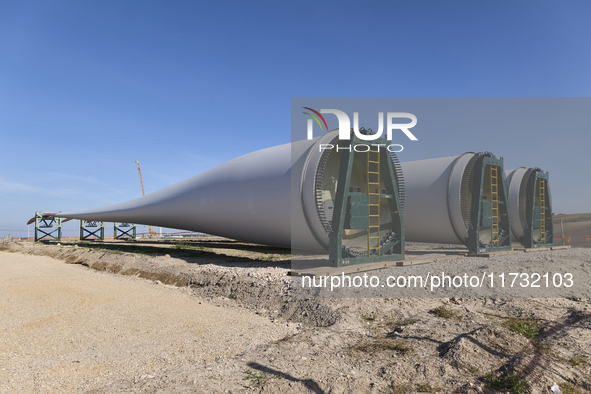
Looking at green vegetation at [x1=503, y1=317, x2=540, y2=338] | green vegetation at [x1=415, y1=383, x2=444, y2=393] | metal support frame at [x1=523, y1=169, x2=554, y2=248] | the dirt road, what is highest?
metal support frame at [x1=523, y1=169, x2=554, y2=248]

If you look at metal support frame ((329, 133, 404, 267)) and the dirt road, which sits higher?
metal support frame ((329, 133, 404, 267))

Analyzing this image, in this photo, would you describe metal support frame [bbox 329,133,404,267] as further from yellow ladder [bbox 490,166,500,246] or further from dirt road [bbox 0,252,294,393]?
yellow ladder [bbox 490,166,500,246]

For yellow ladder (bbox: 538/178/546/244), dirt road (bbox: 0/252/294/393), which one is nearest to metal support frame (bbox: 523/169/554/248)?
→ yellow ladder (bbox: 538/178/546/244)

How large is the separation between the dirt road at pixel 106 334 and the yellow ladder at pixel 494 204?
40.4 feet

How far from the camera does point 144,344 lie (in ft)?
17.7

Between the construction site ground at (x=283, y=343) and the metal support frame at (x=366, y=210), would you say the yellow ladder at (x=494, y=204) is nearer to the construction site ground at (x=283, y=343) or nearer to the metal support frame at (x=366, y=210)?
the metal support frame at (x=366, y=210)

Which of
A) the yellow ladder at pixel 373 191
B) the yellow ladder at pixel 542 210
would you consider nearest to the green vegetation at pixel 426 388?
the yellow ladder at pixel 373 191

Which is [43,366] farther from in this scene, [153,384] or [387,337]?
[387,337]

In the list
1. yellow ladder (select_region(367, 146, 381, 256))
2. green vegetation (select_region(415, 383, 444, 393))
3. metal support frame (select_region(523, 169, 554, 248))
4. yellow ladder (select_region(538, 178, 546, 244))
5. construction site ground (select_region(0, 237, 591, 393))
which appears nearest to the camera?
green vegetation (select_region(415, 383, 444, 393))

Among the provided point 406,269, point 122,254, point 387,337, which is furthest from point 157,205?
point 387,337

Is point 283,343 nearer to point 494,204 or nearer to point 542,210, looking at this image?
point 494,204

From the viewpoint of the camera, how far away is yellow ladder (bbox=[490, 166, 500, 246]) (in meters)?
15.2

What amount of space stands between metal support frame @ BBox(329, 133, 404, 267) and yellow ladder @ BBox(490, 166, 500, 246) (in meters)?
5.82

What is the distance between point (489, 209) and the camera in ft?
48.5
